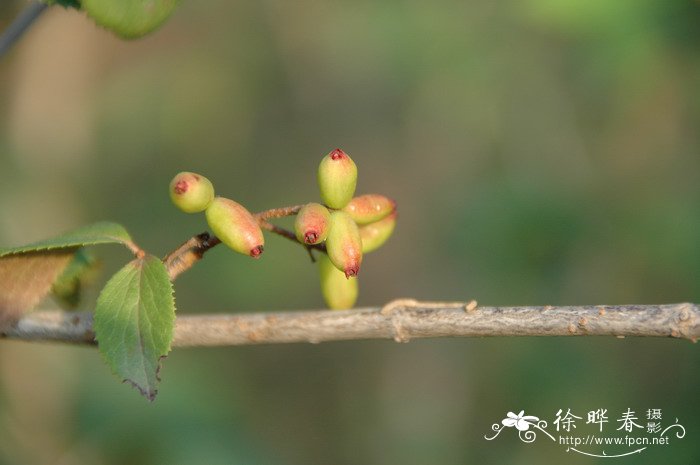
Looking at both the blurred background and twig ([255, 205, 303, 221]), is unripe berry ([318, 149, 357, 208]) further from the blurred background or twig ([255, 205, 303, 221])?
the blurred background

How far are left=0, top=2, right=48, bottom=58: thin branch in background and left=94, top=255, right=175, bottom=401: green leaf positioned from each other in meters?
0.47

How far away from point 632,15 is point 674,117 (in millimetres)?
593

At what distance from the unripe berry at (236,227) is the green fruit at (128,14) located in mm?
310

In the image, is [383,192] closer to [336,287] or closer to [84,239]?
[336,287]

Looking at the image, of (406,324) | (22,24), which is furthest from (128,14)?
(406,324)

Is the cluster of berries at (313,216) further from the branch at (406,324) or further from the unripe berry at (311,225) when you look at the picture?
the branch at (406,324)

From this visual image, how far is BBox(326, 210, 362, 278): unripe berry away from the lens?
128 centimetres

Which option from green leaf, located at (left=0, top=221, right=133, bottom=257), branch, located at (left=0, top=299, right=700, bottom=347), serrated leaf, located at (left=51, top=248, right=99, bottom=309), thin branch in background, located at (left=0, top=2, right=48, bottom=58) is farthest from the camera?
serrated leaf, located at (left=51, top=248, right=99, bottom=309)

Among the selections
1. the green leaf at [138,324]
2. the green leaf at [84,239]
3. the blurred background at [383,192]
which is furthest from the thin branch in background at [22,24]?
the blurred background at [383,192]

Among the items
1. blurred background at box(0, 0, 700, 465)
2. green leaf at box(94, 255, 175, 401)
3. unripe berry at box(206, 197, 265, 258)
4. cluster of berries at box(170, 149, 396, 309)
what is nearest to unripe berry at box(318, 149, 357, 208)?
cluster of berries at box(170, 149, 396, 309)

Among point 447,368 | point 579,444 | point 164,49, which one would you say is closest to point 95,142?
point 164,49

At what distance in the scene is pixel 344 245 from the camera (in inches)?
50.7

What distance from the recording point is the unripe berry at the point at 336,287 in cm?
151

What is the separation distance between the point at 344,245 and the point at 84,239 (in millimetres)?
421
